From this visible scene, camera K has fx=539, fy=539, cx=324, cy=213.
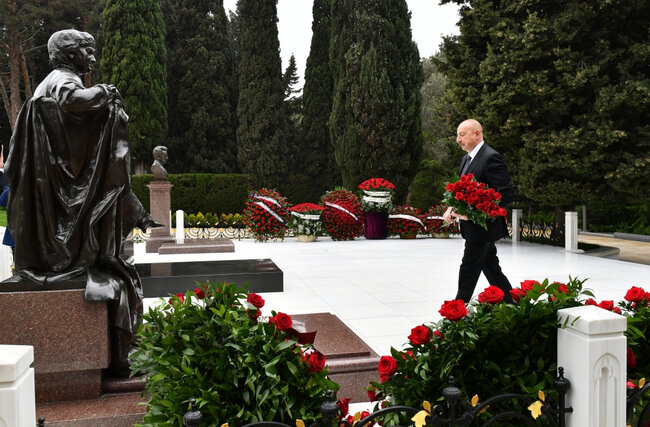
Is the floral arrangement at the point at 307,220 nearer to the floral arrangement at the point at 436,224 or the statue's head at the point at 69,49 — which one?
the floral arrangement at the point at 436,224

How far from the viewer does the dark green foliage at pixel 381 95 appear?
59.1 feet

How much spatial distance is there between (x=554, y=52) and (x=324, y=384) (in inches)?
436

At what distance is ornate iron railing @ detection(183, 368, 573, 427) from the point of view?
198cm

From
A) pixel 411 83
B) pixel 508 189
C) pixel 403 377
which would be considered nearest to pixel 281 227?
pixel 411 83

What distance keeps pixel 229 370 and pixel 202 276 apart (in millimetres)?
5271

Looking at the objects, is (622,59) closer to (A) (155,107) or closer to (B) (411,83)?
(B) (411,83)

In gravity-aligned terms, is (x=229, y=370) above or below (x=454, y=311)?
below

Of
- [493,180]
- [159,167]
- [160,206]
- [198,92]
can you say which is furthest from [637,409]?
[198,92]

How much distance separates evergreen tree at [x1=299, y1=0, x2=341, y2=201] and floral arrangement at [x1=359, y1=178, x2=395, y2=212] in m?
8.98

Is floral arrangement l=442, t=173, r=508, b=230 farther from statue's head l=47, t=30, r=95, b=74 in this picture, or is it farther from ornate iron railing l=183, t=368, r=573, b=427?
statue's head l=47, t=30, r=95, b=74

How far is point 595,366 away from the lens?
2383 mm

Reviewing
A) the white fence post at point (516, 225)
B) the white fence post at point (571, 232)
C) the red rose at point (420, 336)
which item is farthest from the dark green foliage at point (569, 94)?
the red rose at point (420, 336)

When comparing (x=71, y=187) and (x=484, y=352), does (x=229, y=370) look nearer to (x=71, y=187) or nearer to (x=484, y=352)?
(x=484, y=352)

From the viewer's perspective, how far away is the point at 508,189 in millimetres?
5098
